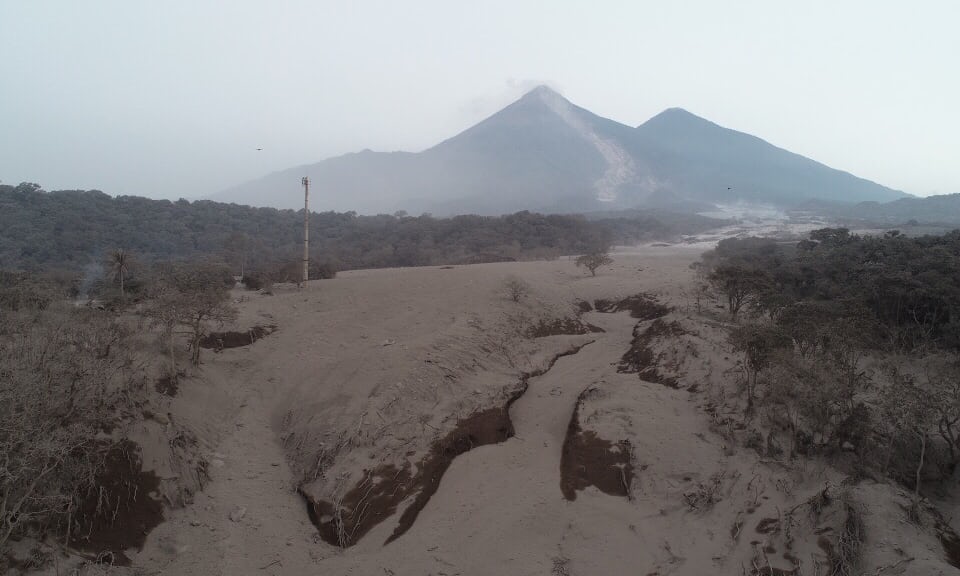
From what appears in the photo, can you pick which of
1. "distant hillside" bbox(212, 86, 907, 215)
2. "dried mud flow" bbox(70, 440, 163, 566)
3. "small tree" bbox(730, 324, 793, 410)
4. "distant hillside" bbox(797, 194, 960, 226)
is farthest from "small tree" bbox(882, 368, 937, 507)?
"distant hillside" bbox(212, 86, 907, 215)

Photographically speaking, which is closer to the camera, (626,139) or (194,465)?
(194,465)

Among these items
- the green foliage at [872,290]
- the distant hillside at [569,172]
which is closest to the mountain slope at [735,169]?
the distant hillside at [569,172]

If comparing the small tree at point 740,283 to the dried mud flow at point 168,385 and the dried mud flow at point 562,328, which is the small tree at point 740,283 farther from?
the dried mud flow at point 168,385

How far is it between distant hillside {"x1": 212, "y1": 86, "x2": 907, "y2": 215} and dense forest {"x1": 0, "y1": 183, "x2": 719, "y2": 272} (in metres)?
52.3

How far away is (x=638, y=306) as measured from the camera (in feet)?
52.6

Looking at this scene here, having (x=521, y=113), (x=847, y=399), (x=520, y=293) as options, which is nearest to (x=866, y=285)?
(x=847, y=399)

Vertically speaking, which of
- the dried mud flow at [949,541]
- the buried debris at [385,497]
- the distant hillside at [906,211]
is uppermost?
the distant hillside at [906,211]

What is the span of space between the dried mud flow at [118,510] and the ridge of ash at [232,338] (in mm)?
5149

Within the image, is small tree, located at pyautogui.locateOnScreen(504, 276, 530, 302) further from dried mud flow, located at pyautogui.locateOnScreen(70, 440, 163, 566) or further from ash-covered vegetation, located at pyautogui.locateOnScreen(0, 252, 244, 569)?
dried mud flow, located at pyautogui.locateOnScreen(70, 440, 163, 566)

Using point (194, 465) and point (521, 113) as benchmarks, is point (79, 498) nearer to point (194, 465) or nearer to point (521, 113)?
point (194, 465)

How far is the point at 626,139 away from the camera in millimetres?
135375

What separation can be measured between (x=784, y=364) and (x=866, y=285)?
24.6ft

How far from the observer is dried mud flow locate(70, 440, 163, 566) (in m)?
5.22

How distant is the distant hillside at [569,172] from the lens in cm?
10969
